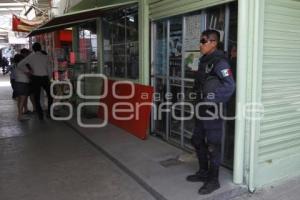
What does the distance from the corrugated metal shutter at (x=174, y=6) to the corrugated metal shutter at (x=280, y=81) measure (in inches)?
26.4

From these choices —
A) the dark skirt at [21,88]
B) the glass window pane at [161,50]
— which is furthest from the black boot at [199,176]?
the dark skirt at [21,88]

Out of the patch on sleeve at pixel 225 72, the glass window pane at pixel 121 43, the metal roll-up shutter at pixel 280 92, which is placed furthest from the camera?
the glass window pane at pixel 121 43

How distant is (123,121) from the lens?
6805mm

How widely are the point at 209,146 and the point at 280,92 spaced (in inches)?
45.3

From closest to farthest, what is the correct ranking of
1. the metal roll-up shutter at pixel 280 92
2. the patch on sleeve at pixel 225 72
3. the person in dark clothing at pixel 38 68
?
the patch on sleeve at pixel 225 72 < the metal roll-up shutter at pixel 280 92 < the person in dark clothing at pixel 38 68

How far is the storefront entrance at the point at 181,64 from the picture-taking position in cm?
437

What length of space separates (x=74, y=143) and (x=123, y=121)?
1136 mm

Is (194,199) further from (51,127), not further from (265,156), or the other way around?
(51,127)

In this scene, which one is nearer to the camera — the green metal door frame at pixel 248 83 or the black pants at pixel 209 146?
the green metal door frame at pixel 248 83

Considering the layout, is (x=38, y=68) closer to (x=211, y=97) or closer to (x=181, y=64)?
(x=181, y=64)

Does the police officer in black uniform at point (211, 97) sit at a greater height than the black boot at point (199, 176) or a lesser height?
greater

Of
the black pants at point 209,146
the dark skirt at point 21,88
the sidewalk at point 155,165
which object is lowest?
the sidewalk at point 155,165

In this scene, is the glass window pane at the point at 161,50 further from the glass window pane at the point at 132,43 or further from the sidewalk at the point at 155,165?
the sidewalk at the point at 155,165

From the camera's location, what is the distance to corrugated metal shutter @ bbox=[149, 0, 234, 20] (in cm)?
435
